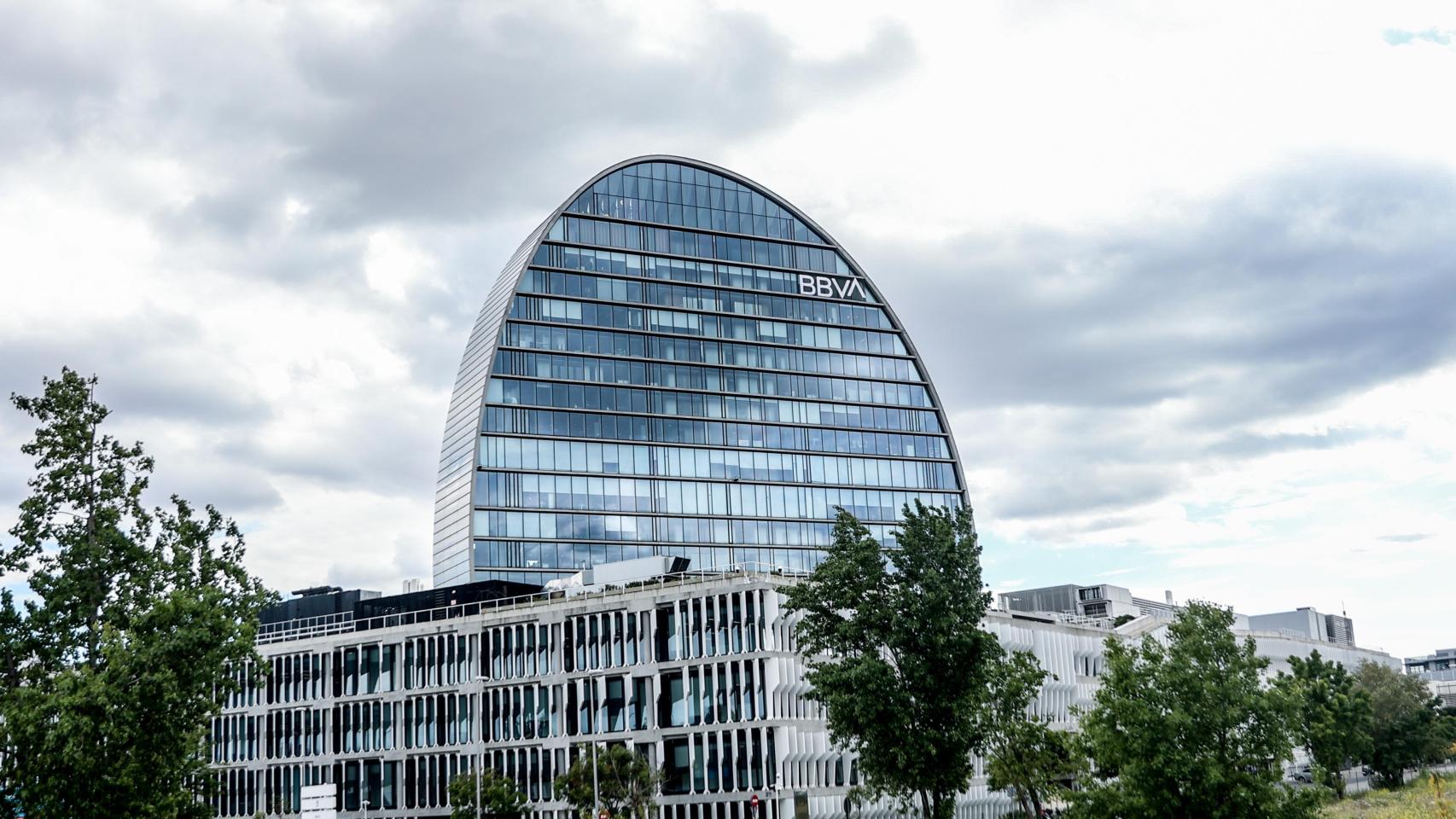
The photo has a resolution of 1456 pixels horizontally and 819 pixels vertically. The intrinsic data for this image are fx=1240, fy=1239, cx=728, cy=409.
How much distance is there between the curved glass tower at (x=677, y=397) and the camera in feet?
457

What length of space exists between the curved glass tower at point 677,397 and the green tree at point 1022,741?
2844 inches

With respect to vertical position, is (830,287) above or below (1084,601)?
above

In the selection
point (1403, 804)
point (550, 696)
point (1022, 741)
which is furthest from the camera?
point (550, 696)

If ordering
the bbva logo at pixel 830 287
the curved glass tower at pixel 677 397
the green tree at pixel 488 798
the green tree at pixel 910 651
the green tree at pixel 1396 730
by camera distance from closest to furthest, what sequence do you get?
the green tree at pixel 910 651 → the green tree at pixel 488 798 → the green tree at pixel 1396 730 → the curved glass tower at pixel 677 397 → the bbva logo at pixel 830 287

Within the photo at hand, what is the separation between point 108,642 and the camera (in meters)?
41.6

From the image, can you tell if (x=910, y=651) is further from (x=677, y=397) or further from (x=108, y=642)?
(x=677, y=397)

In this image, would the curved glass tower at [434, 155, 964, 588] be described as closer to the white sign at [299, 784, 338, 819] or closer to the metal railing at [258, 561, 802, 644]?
the metal railing at [258, 561, 802, 644]

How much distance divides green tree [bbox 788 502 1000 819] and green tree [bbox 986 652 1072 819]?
7575mm

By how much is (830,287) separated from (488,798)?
322 ft

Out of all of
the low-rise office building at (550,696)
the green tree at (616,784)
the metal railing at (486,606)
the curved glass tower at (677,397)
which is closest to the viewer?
the green tree at (616,784)

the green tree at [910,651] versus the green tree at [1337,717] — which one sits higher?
the green tree at [910,651]

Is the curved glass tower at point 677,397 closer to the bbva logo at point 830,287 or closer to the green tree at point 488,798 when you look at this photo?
the bbva logo at point 830,287

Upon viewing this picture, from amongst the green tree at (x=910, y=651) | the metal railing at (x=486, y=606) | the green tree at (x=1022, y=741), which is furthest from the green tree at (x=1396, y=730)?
the green tree at (x=910, y=651)

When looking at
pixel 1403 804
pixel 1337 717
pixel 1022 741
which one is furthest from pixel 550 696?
pixel 1337 717
